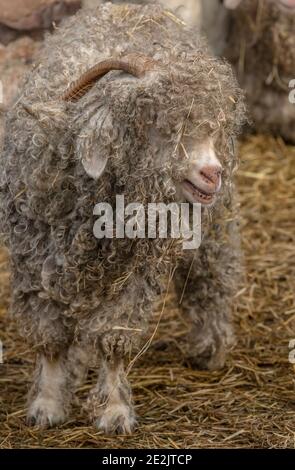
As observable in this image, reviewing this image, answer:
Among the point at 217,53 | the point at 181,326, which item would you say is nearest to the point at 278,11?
the point at 217,53

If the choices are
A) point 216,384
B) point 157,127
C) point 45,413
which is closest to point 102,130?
point 157,127

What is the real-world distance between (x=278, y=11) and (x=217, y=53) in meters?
0.65

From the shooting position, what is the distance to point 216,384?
5.10 meters

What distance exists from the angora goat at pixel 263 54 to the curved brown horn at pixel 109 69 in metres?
3.95

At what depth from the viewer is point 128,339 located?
4.42 meters

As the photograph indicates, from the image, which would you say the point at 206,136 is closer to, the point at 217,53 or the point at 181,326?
the point at 181,326

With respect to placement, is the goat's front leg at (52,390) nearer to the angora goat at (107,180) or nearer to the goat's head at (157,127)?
the angora goat at (107,180)

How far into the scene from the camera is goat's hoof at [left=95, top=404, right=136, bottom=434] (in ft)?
14.9

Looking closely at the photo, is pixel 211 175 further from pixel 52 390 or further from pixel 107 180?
pixel 52 390

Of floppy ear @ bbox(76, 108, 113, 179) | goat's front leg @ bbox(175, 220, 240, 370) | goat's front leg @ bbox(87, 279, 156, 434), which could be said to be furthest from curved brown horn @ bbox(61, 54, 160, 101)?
goat's front leg @ bbox(175, 220, 240, 370)

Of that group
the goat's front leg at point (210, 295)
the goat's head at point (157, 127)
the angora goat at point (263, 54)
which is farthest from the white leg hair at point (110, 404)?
the angora goat at point (263, 54)

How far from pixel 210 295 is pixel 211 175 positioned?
1364 mm

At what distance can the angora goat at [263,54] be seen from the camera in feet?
25.8

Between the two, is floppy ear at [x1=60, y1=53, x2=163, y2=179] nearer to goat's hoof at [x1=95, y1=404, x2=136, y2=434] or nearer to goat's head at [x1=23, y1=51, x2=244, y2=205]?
goat's head at [x1=23, y1=51, x2=244, y2=205]
